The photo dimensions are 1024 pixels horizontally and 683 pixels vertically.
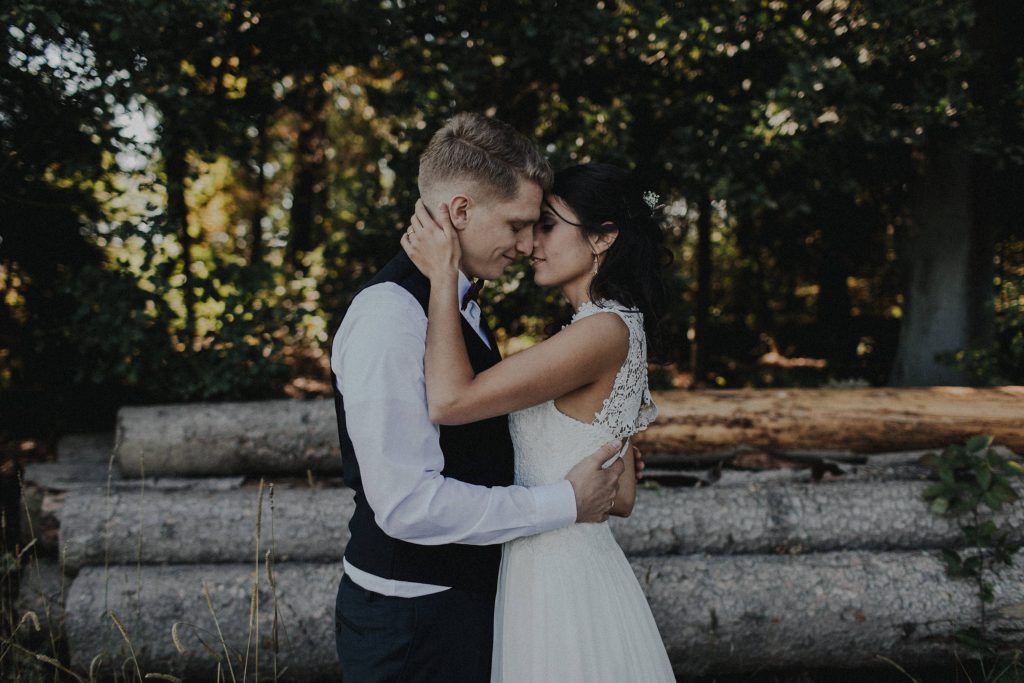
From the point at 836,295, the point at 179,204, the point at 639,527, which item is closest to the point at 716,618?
the point at 639,527

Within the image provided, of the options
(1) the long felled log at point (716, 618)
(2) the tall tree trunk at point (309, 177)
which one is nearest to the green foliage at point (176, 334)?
(1) the long felled log at point (716, 618)

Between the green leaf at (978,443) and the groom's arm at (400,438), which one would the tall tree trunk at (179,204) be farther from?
the green leaf at (978,443)

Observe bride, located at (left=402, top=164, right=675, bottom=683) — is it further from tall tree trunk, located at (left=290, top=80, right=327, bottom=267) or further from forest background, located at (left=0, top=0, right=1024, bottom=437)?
tall tree trunk, located at (left=290, top=80, right=327, bottom=267)

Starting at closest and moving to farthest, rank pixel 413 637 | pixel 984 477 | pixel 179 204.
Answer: pixel 413 637, pixel 984 477, pixel 179 204

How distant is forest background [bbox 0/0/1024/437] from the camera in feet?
14.3

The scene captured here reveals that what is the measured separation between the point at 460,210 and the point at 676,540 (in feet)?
7.30

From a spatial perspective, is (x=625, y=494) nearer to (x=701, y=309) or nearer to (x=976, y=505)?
(x=976, y=505)

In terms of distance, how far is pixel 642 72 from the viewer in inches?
215

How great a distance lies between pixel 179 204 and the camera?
484 cm

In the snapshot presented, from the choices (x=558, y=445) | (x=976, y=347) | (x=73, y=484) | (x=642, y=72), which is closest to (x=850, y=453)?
(x=976, y=347)

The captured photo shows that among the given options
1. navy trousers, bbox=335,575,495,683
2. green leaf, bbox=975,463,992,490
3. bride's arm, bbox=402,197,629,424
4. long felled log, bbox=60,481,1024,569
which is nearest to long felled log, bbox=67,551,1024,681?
long felled log, bbox=60,481,1024,569

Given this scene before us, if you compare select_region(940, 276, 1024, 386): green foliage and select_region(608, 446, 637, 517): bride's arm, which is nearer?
select_region(608, 446, 637, 517): bride's arm

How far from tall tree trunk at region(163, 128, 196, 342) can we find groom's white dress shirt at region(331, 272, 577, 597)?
10.8 feet

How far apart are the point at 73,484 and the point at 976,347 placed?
235 inches
